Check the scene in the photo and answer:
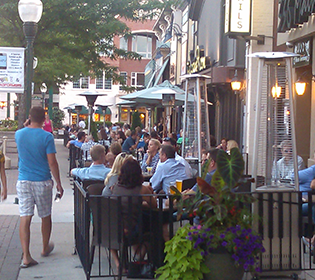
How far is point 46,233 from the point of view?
22.6 feet

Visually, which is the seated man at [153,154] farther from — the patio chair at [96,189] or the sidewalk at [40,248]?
the patio chair at [96,189]

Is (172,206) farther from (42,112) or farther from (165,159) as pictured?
(165,159)

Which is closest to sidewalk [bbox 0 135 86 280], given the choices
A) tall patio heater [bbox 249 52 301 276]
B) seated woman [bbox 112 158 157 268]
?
seated woman [bbox 112 158 157 268]

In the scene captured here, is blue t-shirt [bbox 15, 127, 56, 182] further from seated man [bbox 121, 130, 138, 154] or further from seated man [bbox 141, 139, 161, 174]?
seated man [bbox 121, 130, 138, 154]

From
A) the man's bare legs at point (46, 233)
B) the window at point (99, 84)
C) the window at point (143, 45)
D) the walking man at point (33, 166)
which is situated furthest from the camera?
the window at point (99, 84)

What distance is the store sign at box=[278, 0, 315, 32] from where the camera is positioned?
35.0 feet

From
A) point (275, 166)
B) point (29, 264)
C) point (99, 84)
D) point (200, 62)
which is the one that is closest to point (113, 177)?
point (29, 264)

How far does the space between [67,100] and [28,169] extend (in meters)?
52.6

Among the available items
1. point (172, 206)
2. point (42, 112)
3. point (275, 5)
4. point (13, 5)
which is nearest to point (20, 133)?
point (42, 112)

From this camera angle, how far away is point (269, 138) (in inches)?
256

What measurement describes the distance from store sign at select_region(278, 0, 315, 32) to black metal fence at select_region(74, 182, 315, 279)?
5.80 m

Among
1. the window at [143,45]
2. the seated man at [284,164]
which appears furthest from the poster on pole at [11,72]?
the window at [143,45]

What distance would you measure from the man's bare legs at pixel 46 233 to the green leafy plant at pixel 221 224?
6.86 ft

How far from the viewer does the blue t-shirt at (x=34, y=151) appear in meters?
6.61
